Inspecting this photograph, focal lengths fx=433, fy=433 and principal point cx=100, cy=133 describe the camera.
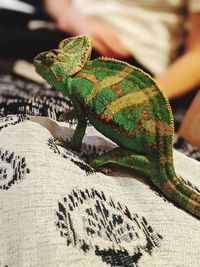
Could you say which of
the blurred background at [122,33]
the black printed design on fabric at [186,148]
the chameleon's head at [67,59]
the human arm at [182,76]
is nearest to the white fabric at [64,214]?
the chameleon's head at [67,59]

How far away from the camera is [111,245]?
0.59 m

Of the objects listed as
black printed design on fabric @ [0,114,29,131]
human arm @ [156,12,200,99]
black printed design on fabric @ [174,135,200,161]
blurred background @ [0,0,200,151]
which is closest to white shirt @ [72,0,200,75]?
blurred background @ [0,0,200,151]

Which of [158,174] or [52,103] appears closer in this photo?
[158,174]

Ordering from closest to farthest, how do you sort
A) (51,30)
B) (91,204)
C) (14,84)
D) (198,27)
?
(91,204) < (14,84) < (51,30) < (198,27)

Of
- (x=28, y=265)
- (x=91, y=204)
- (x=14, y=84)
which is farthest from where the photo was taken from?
(x=14, y=84)

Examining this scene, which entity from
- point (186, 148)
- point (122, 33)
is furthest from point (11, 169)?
point (122, 33)

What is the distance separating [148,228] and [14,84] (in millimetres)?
736

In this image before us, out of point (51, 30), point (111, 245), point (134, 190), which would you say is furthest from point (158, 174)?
point (51, 30)

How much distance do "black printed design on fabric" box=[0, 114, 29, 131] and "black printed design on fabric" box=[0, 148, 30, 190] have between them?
85 millimetres

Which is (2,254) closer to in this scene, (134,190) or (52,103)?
(134,190)

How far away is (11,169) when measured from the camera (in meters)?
0.65

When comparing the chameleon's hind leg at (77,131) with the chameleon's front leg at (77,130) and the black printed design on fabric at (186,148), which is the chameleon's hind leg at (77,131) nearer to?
the chameleon's front leg at (77,130)

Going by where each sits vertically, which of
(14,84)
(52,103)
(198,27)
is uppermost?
(198,27)

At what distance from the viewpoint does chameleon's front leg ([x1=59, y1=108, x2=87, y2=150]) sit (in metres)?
0.72
